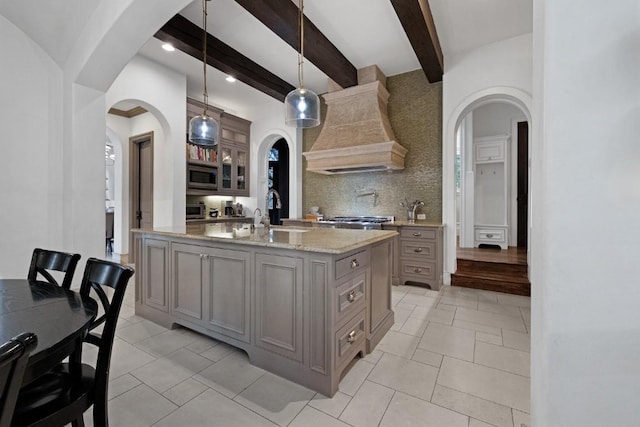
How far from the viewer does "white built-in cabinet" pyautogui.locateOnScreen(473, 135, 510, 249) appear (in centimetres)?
562

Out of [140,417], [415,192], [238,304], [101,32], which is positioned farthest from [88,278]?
[415,192]

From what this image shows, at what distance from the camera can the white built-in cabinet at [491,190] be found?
18.4 ft

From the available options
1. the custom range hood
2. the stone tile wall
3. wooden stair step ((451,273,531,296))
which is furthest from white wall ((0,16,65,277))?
wooden stair step ((451,273,531,296))

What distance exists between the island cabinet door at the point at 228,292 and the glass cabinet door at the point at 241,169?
408 cm

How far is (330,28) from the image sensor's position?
3436 mm

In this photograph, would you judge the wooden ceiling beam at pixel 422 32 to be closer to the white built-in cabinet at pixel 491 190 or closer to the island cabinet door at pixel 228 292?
the white built-in cabinet at pixel 491 190

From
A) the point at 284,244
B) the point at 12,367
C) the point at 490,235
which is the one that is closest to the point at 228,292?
the point at 284,244

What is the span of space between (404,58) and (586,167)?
13.5ft

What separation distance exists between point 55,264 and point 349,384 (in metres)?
1.88

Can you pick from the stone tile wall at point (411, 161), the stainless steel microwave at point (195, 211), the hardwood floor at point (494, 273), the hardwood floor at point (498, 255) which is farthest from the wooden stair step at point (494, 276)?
the stainless steel microwave at point (195, 211)

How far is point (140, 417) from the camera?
1508mm

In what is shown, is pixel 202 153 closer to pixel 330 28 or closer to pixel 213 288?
pixel 330 28

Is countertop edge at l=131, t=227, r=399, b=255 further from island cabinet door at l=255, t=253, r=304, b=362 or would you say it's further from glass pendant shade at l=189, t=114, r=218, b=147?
glass pendant shade at l=189, t=114, r=218, b=147

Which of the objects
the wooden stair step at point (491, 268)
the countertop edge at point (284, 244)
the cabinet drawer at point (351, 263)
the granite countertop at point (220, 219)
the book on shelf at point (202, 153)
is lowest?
the wooden stair step at point (491, 268)
